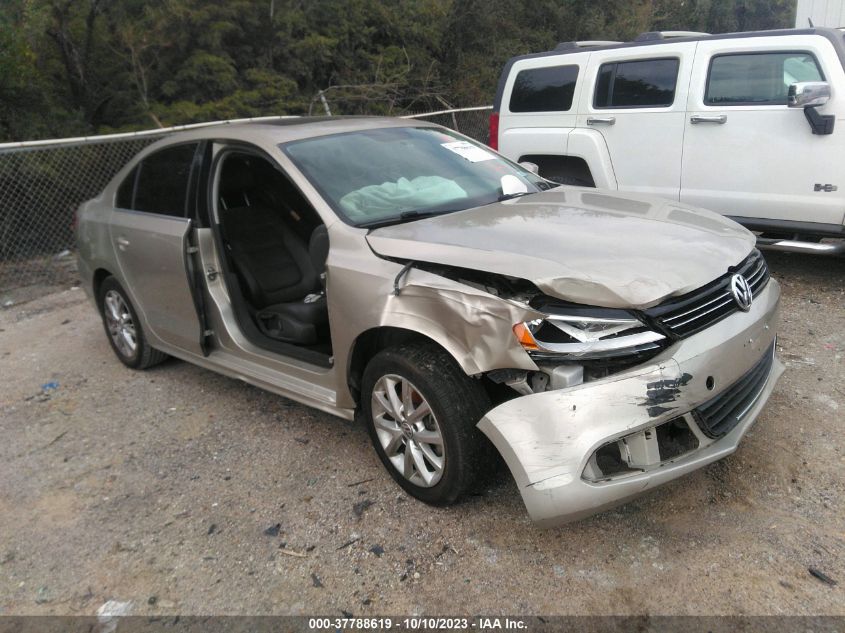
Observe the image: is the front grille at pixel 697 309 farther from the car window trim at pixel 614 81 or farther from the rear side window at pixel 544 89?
the rear side window at pixel 544 89

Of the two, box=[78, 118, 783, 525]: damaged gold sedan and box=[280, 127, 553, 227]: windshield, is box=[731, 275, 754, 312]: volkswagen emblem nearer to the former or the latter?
box=[78, 118, 783, 525]: damaged gold sedan

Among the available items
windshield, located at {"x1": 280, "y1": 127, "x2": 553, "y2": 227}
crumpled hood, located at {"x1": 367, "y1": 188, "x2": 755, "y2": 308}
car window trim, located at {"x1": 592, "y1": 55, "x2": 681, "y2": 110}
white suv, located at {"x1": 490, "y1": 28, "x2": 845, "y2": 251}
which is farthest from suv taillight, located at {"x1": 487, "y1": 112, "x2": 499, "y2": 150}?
crumpled hood, located at {"x1": 367, "y1": 188, "x2": 755, "y2": 308}

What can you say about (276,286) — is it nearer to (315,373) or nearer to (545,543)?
(315,373)

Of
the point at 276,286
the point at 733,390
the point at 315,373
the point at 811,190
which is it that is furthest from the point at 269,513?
the point at 811,190

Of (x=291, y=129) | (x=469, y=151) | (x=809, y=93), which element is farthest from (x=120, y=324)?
(x=809, y=93)

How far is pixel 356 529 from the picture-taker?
10.1 feet

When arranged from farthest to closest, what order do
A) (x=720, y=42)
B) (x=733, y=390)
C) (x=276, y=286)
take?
(x=720, y=42)
(x=276, y=286)
(x=733, y=390)

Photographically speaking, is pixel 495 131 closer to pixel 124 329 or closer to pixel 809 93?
pixel 809 93

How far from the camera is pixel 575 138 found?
657cm

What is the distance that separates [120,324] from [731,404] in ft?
13.6

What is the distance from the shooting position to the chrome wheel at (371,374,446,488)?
116 inches

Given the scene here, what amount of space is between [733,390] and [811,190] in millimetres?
3311

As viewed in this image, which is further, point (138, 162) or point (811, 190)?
point (811, 190)

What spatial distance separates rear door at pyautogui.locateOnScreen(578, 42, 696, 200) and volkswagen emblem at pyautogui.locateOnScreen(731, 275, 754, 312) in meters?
3.40
